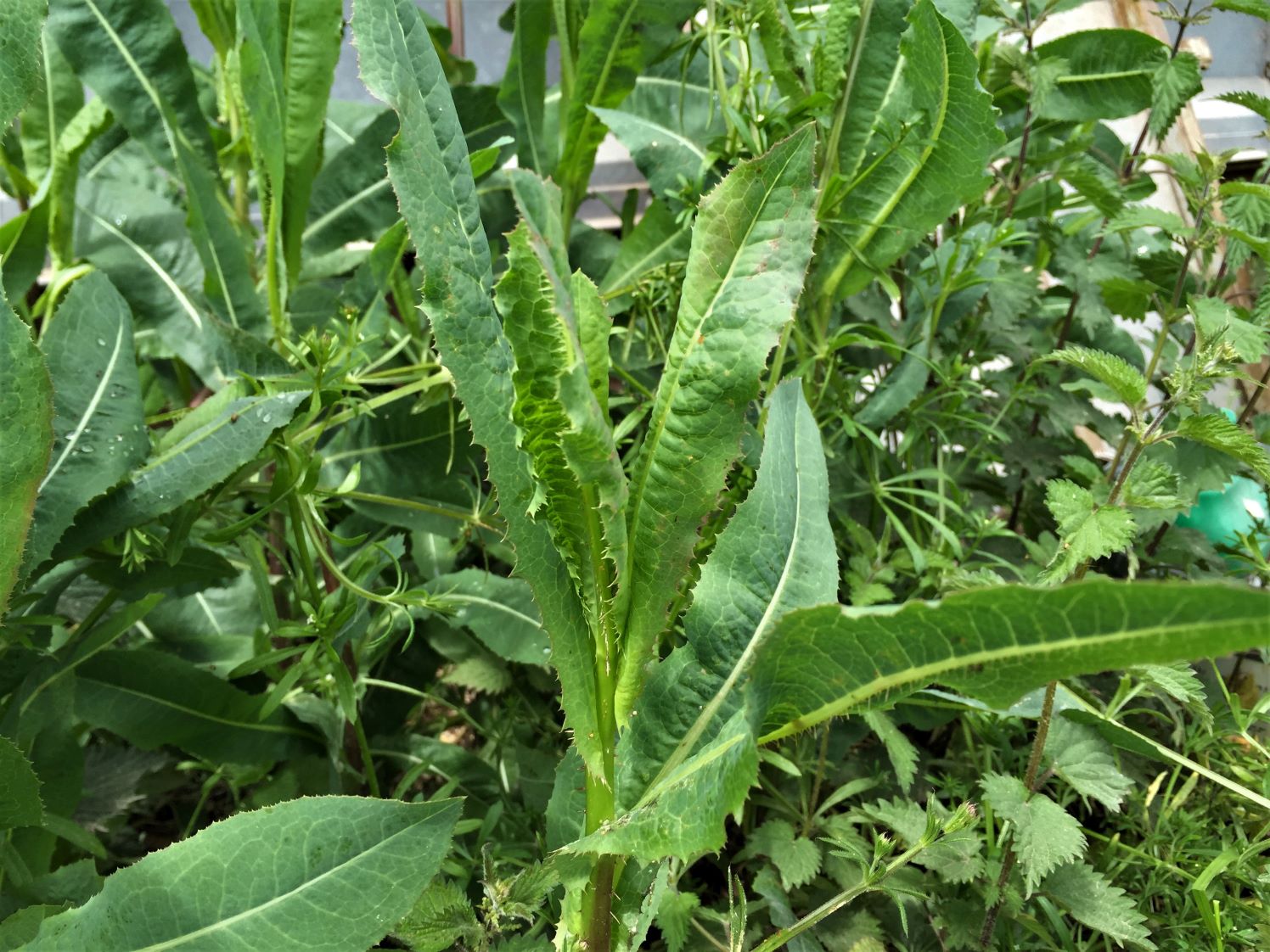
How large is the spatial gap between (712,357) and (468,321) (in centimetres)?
17

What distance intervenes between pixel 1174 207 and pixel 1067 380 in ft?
2.42

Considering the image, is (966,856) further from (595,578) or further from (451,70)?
(451,70)

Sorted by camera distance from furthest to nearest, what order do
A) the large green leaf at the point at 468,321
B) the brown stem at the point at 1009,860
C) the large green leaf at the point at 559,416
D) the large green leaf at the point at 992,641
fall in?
the brown stem at the point at 1009,860, the large green leaf at the point at 468,321, the large green leaf at the point at 559,416, the large green leaf at the point at 992,641

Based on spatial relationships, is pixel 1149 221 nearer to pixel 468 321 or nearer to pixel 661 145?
pixel 661 145

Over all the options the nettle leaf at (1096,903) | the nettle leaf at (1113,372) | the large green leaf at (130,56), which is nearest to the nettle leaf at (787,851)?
the nettle leaf at (1096,903)

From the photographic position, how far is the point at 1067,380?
115 centimetres

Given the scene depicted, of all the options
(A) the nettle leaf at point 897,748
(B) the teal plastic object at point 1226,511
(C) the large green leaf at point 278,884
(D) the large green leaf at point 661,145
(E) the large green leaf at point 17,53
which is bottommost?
(B) the teal plastic object at point 1226,511

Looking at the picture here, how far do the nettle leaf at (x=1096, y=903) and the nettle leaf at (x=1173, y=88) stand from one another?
728 mm

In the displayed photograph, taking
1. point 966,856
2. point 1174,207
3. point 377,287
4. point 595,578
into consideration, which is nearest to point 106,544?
point 377,287

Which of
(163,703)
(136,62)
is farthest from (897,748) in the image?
(136,62)

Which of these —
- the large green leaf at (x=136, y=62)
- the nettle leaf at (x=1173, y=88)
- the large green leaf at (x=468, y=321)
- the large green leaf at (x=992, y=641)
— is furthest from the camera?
the large green leaf at (x=136, y=62)

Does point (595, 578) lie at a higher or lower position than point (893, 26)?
lower

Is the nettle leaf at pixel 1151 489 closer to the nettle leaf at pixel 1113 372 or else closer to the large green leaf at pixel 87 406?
the nettle leaf at pixel 1113 372

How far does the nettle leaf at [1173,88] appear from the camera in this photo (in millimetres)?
1002
